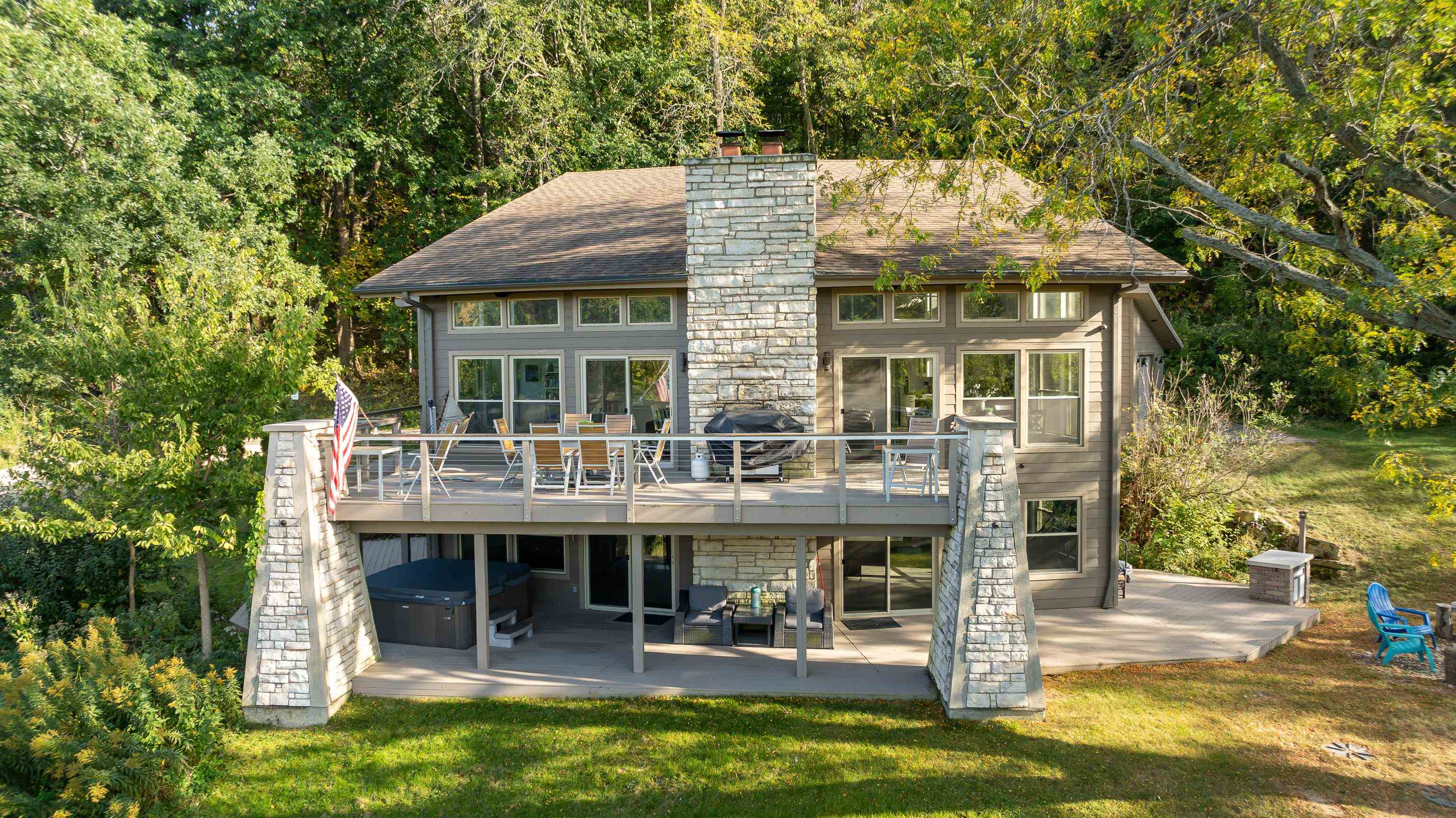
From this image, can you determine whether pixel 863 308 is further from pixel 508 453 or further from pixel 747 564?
pixel 508 453

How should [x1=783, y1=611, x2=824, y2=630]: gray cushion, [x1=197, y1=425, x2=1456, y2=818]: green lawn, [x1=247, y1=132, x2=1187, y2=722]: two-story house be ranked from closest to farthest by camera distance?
[x1=197, y1=425, x2=1456, y2=818]: green lawn < [x1=247, y1=132, x2=1187, y2=722]: two-story house < [x1=783, y1=611, x2=824, y2=630]: gray cushion

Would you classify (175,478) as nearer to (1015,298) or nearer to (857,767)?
(857,767)

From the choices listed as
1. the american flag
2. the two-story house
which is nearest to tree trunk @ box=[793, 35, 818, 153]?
the two-story house

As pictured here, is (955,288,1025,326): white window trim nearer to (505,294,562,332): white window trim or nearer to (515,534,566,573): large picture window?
(505,294,562,332): white window trim

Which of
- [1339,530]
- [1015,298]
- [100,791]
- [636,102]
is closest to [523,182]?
[636,102]

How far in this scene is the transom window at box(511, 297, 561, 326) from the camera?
11.9 meters

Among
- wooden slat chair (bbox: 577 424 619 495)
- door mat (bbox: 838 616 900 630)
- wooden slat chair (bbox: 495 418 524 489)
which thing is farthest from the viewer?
door mat (bbox: 838 616 900 630)

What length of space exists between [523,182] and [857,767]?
702 inches

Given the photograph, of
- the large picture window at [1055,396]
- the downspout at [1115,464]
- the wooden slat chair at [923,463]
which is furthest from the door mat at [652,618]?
the downspout at [1115,464]

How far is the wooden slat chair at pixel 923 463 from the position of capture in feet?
29.0

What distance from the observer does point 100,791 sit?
24.4ft

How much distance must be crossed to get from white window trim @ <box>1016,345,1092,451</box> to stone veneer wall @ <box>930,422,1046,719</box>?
310 cm

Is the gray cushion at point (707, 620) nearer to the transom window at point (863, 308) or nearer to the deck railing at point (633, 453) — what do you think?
the deck railing at point (633, 453)

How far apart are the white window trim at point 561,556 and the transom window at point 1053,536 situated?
6919 millimetres
